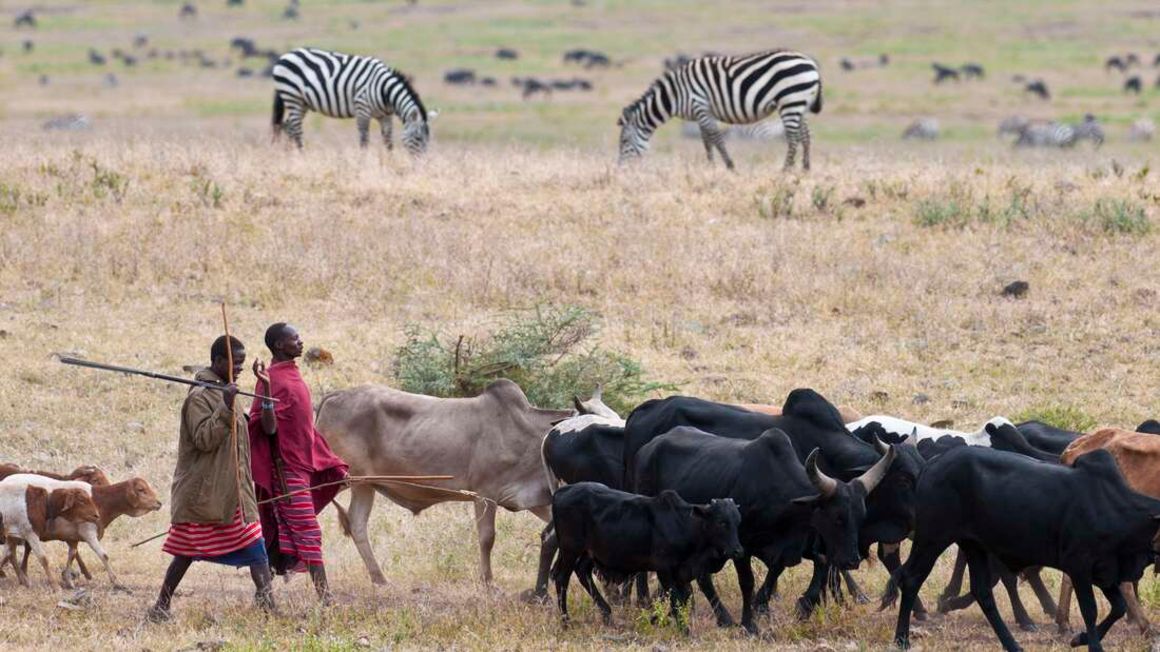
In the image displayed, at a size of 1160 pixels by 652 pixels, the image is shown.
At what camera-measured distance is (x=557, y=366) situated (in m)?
14.9

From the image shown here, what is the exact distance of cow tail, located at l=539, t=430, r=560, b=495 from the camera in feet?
34.8

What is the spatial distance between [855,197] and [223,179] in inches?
290

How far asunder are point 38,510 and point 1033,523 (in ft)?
18.6

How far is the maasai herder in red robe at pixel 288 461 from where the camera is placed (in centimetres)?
952

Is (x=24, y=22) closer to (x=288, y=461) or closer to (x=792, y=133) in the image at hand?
(x=792, y=133)

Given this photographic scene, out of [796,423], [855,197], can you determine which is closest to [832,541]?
[796,423]

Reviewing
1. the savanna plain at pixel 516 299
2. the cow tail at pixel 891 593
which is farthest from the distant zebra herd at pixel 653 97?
the cow tail at pixel 891 593

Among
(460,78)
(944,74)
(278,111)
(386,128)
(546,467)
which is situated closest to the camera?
(546,467)

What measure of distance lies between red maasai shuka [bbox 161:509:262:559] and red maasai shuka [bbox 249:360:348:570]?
54cm

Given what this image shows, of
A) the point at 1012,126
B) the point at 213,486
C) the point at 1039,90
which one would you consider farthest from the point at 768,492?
the point at 1039,90

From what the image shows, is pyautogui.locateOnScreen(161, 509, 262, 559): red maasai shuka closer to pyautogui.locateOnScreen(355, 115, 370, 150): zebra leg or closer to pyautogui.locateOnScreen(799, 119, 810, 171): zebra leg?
pyautogui.locateOnScreen(799, 119, 810, 171): zebra leg

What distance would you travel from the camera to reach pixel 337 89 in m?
24.9

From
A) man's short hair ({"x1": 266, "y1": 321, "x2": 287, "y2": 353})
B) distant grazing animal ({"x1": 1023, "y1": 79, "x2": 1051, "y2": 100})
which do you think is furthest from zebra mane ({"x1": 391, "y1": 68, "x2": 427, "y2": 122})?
distant grazing animal ({"x1": 1023, "y1": 79, "x2": 1051, "y2": 100})

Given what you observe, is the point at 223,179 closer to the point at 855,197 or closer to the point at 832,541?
the point at 855,197
